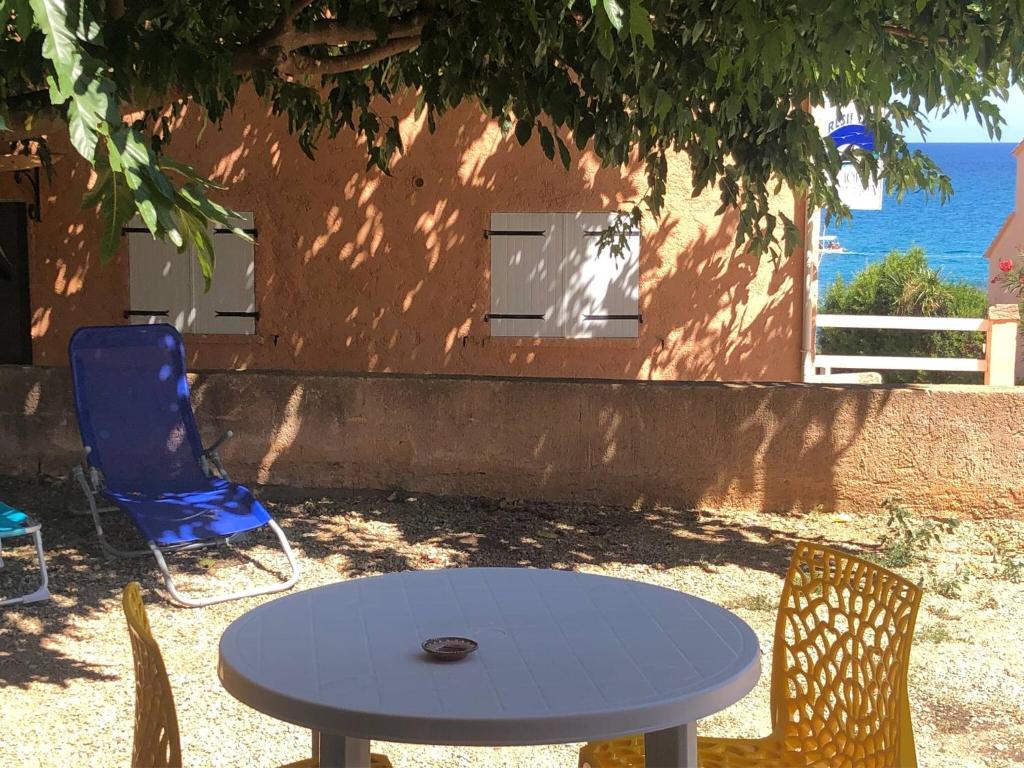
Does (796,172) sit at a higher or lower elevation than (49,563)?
higher

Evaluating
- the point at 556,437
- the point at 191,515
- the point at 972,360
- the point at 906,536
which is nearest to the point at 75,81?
the point at 191,515

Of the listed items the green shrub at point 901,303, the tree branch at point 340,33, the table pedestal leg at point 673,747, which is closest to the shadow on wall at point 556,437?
the tree branch at point 340,33

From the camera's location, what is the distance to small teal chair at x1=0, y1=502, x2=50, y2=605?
16.9 feet

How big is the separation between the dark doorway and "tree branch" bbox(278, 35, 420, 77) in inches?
A: 210

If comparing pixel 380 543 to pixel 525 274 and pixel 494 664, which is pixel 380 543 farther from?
pixel 494 664

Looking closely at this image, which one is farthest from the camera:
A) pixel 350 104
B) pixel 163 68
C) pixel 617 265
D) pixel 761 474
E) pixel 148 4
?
pixel 617 265

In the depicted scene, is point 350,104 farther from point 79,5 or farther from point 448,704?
point 448,704

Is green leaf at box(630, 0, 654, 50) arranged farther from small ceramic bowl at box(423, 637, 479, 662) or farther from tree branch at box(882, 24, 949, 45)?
tree branch at box(882, 24, 949, 45)

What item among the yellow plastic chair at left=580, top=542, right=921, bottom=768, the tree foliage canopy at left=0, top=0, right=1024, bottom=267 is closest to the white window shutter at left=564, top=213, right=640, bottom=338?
the tree foliage canopy at left=0, top=0, right=1024, bottom=267

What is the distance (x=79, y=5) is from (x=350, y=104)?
10.4ft

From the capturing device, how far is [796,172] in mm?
6176

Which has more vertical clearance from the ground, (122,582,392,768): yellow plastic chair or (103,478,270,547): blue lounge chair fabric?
(122,582,392,768): yellow plastic chair

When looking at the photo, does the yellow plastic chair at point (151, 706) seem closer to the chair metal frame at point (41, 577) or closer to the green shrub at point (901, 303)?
the chair metal frame at point (41, 577)

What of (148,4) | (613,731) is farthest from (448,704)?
(148,4)
